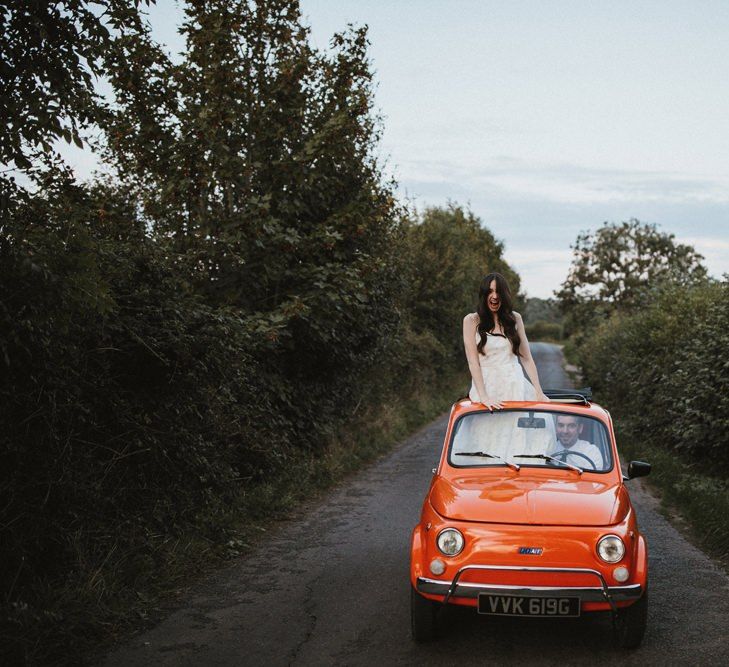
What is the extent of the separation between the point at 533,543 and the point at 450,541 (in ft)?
1.77

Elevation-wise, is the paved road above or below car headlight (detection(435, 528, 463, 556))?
below

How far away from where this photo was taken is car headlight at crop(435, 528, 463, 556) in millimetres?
5180

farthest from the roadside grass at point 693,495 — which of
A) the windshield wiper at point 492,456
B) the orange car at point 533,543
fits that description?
the windshield wiper at point 492,456

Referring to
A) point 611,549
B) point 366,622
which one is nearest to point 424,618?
point 366,622

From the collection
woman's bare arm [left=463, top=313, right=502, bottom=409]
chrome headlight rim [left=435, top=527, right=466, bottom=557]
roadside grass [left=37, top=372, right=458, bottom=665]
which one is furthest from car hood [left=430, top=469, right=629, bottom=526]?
roadside grass [left=37, top=372, right=458, bottom=665]

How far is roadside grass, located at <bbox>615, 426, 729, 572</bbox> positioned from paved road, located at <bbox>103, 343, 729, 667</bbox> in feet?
1.04

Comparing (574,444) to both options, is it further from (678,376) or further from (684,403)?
(678,376)

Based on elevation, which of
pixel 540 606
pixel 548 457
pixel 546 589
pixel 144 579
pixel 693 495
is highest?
pixel 548 457

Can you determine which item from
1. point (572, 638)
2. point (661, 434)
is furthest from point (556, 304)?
point (572, 638)

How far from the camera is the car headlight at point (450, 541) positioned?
204 inches

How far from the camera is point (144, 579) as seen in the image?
666 centimetres

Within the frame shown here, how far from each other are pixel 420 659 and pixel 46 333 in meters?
3.42

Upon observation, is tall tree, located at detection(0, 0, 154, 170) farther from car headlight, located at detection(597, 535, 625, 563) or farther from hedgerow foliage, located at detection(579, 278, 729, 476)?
hedgerow foliage, located at detection(579, 278, 729, 476)

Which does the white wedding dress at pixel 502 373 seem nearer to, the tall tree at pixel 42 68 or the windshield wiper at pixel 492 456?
the windshield wiper at pixel 492 456
